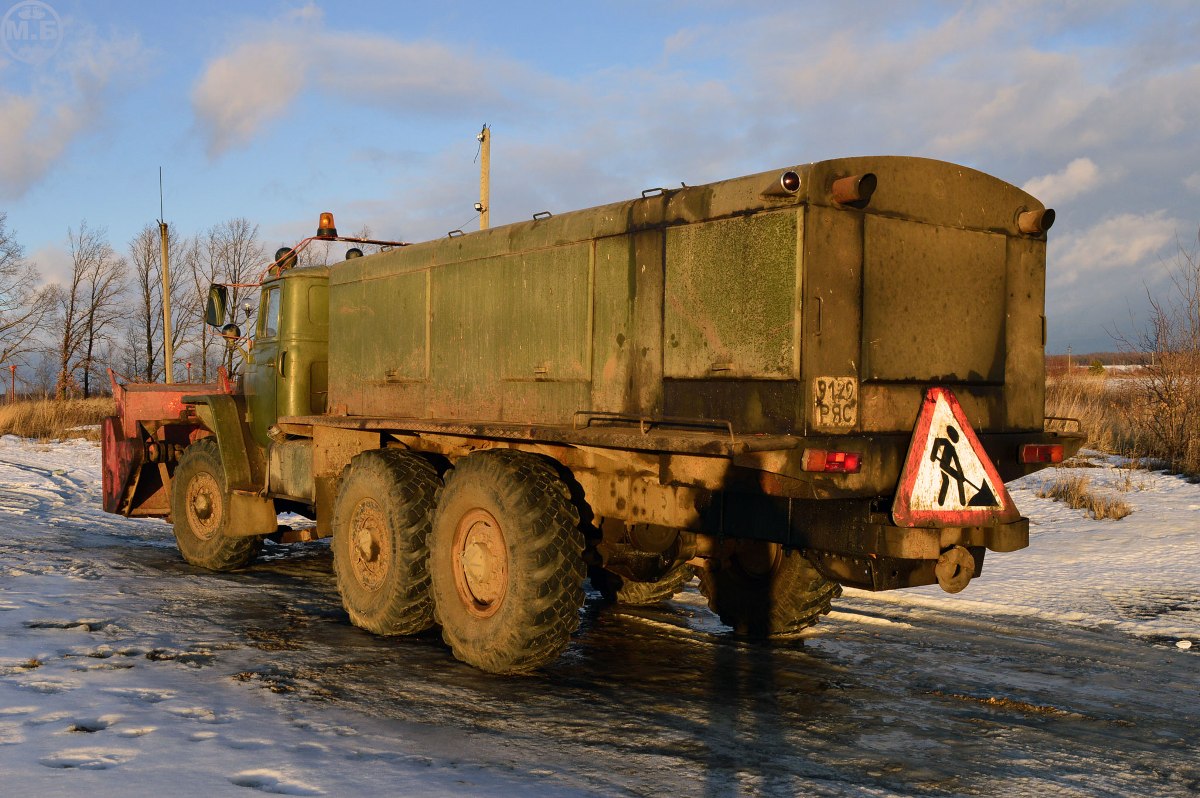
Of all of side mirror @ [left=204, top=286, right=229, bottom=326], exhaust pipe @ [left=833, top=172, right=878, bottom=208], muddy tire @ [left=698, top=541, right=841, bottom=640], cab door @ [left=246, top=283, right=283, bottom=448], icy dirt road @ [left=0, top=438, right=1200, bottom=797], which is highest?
exhaust pipe @ [left=833, top=172, right=878, bottom=208]

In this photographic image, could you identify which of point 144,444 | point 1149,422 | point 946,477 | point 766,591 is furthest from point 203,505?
point 1149,422

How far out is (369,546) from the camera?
25.0 feet

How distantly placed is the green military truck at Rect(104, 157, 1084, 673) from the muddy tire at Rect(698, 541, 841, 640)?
21mm

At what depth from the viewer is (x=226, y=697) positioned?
546 cm

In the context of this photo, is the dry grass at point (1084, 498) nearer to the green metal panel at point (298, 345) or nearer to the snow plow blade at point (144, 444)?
the green metal panel at point (298, 345)

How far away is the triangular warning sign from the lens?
534 cm

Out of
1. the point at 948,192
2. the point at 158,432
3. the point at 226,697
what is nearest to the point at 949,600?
the point at 948,192

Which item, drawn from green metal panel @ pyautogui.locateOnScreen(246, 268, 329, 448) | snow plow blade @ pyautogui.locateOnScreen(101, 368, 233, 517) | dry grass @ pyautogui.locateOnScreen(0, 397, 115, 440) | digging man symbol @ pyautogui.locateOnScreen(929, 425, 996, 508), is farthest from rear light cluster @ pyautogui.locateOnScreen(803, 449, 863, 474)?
dry grass @ pyautogui.locateOnScreen(0, 397, 115, 440)

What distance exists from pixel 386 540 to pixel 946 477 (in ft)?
13.1

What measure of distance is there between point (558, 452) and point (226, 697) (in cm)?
240

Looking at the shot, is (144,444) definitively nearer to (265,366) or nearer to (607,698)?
(265,366)

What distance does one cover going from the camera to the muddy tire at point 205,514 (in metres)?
10.0

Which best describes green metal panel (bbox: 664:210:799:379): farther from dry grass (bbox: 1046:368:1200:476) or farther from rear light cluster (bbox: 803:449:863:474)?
dry grass (bbox: 1046:368:1200:476)

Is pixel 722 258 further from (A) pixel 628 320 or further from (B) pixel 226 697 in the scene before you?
(B) pixel 226 697
